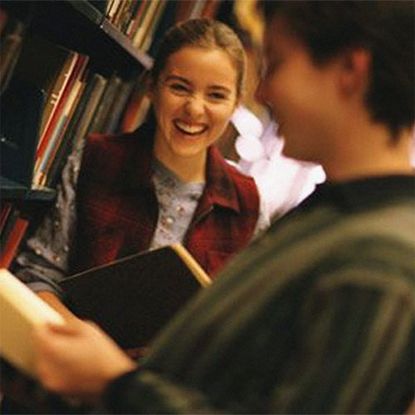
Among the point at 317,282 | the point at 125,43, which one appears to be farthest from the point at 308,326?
the point at 125,43

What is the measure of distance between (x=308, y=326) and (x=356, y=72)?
267mm

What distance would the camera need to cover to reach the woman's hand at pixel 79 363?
808 millimetres

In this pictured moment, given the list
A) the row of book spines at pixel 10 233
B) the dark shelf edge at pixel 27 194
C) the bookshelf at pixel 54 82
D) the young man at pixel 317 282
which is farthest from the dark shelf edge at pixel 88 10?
the young man at pixel 317 282

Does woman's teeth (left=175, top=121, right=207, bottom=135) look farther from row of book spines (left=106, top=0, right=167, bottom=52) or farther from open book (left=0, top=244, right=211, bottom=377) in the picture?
open book (left=0, top=244, right=211, bottom=377)

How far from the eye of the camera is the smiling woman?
1684 millimetres

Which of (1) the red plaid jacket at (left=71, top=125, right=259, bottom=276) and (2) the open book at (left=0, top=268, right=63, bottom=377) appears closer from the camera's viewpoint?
(2) the open book at (left=0, top=268, right=63, bottom=377)

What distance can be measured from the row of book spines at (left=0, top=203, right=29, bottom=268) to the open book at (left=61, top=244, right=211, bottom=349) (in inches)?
18.6

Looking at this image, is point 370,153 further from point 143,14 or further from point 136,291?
point 143,14

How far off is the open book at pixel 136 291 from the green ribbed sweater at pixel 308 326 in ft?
1.34

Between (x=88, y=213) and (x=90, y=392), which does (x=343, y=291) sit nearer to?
(x=90, y=392)

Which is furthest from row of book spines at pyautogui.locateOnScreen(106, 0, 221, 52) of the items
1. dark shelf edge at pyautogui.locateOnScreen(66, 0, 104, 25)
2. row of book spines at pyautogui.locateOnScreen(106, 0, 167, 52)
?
dark shelf edge at pyautogui.locateOnScreen(66, 0, 104, 25)

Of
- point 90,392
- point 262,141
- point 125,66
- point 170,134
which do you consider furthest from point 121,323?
point 262,141

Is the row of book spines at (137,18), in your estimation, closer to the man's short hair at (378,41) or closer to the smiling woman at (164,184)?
the smiling woman at (164,184)

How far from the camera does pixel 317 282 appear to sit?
73cm
